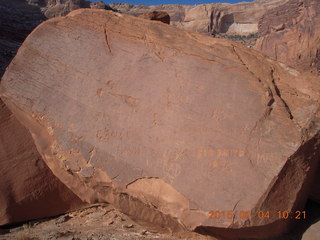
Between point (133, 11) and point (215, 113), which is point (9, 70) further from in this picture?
point (133, 11)

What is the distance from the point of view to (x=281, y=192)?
195cm

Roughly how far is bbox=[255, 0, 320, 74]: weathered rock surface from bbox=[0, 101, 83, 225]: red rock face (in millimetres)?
4511

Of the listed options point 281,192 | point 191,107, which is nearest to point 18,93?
point 191,107

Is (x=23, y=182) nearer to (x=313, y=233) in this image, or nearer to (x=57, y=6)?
(x=313, y=233)

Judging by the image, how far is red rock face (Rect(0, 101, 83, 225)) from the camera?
2.62 meters

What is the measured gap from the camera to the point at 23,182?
2648 mm

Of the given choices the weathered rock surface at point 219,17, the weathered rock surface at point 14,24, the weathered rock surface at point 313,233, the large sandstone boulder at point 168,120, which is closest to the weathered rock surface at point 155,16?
the large sandstone boulder at point 168,120

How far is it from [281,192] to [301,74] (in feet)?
3.34

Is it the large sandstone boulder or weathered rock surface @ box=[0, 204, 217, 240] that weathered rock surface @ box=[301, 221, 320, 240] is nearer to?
the large sandstone boulder

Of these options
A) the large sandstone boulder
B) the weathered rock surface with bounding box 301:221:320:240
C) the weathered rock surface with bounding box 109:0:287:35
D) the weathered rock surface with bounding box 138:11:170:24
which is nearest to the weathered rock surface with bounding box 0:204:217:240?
the large sandstone boulder

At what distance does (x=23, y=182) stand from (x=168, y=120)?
1.56 meters

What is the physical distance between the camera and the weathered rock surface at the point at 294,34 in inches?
213

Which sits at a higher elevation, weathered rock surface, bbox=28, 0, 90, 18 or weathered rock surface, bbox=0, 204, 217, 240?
weathered rock surface, bbox=28, 0, 90, 18

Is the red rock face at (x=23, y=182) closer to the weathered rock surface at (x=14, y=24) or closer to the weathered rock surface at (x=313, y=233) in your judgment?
the weathered rock surface at (x=313, y=233)
